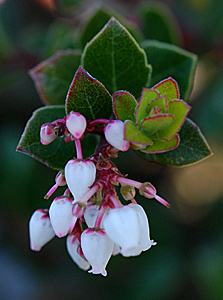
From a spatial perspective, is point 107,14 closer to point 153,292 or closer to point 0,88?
point 0,88

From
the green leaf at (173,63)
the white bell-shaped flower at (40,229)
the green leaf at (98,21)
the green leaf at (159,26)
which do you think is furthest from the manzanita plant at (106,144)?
the green leaf at (159,26)

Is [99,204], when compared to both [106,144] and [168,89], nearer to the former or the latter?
[106,144]

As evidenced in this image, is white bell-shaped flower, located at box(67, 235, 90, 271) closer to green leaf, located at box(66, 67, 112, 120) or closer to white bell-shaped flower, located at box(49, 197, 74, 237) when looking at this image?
white bell-shaped flower, located at box(49, 197, 74, 237)

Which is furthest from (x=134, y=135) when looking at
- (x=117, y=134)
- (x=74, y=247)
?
(x=74, y=247)

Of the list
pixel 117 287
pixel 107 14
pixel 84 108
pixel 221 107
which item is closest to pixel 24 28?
pixel 107 14

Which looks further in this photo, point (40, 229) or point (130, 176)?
point (130, 176)

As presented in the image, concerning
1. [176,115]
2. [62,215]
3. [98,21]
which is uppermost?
[98,21]
